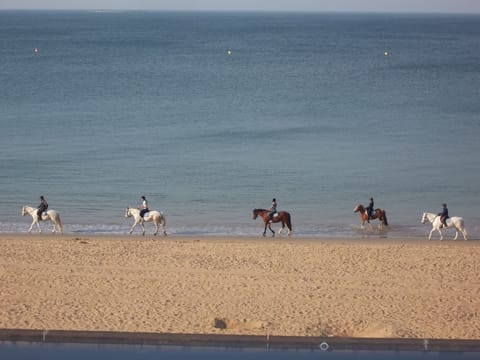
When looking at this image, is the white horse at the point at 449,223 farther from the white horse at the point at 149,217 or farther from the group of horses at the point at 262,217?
the white horse at the point at 149,217

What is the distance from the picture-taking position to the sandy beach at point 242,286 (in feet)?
60.4

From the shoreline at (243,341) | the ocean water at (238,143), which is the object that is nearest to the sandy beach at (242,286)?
the ocean water at (238,143)

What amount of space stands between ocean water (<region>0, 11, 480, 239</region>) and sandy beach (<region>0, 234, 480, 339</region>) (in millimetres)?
3709

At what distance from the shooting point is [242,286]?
2112 centimetres

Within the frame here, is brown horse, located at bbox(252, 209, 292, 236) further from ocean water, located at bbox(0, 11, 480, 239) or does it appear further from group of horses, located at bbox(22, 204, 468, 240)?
ocean water, located at bbox(0, 11, 480, 239)

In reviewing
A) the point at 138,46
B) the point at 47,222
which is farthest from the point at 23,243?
the point at 138,46

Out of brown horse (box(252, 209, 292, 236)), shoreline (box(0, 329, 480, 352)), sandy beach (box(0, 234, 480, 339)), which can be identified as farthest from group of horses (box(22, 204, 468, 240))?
shoreline (box(0, 329, 480, 352))

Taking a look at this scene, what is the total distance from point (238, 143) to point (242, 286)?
82.9 ft

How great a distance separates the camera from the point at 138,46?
125 meters

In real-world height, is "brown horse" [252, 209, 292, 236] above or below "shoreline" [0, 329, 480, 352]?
above

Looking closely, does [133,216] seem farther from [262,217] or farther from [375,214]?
[375,214]

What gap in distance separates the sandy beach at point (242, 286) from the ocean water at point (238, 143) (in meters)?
3.71

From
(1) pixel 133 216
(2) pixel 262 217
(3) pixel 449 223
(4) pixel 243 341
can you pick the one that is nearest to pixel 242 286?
(2) pixel 262 217

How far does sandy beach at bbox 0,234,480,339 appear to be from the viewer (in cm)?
1841
